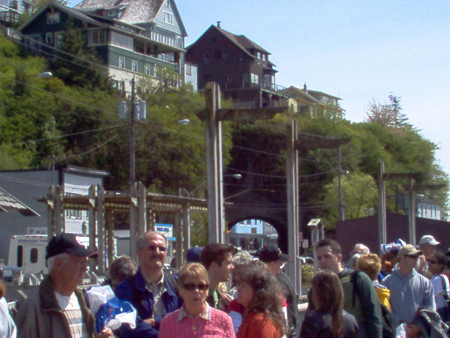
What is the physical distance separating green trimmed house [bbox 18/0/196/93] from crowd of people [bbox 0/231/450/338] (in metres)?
79.8

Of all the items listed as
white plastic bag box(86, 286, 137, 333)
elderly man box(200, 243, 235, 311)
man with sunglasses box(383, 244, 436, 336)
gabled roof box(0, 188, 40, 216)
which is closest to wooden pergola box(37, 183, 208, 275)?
gabled roof box(0, 188, 40, 216)

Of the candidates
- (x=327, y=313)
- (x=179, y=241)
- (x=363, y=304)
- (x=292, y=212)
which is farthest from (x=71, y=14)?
(x=327, y=313)

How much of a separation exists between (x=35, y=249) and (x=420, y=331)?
83.4ft

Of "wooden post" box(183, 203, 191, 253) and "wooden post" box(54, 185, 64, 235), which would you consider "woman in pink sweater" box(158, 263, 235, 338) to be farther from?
"wooden post" box(183, 203, 191, 253)

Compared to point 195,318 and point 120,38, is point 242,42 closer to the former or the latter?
Answer: point 120,38

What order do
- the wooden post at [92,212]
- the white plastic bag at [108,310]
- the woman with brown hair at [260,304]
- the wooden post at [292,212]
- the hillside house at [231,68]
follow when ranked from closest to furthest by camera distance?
the white plastic bag at [108,310]
the woman with brown hair at [260,304]
the wooden post at [292,212]
the wooden post at [92,212]
the hillside house at [231,68]

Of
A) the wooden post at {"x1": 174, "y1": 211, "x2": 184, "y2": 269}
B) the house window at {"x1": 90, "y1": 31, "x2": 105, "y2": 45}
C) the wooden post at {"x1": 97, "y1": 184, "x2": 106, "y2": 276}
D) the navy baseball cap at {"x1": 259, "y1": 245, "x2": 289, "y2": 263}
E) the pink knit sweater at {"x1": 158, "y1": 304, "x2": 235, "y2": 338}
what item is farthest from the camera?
the house window at {"x1": 90, "y1": 31, "x2": 105, "y2": 45}

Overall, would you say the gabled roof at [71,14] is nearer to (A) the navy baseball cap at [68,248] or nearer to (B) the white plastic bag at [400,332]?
(B) the white plastic bag at [400,332]

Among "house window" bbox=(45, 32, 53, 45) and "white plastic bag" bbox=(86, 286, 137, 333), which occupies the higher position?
"house window" bbox=(45, 32, 53, 45)

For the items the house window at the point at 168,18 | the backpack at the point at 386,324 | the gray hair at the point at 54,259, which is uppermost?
the house window at the point at 168,18

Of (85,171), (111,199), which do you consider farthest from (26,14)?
(111,199)

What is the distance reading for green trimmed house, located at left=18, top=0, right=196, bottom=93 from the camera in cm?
9238

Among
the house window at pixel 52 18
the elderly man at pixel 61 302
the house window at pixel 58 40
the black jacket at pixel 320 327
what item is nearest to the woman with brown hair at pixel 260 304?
the black jacket at pixel 320 327

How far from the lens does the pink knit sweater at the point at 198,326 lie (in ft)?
16.7
